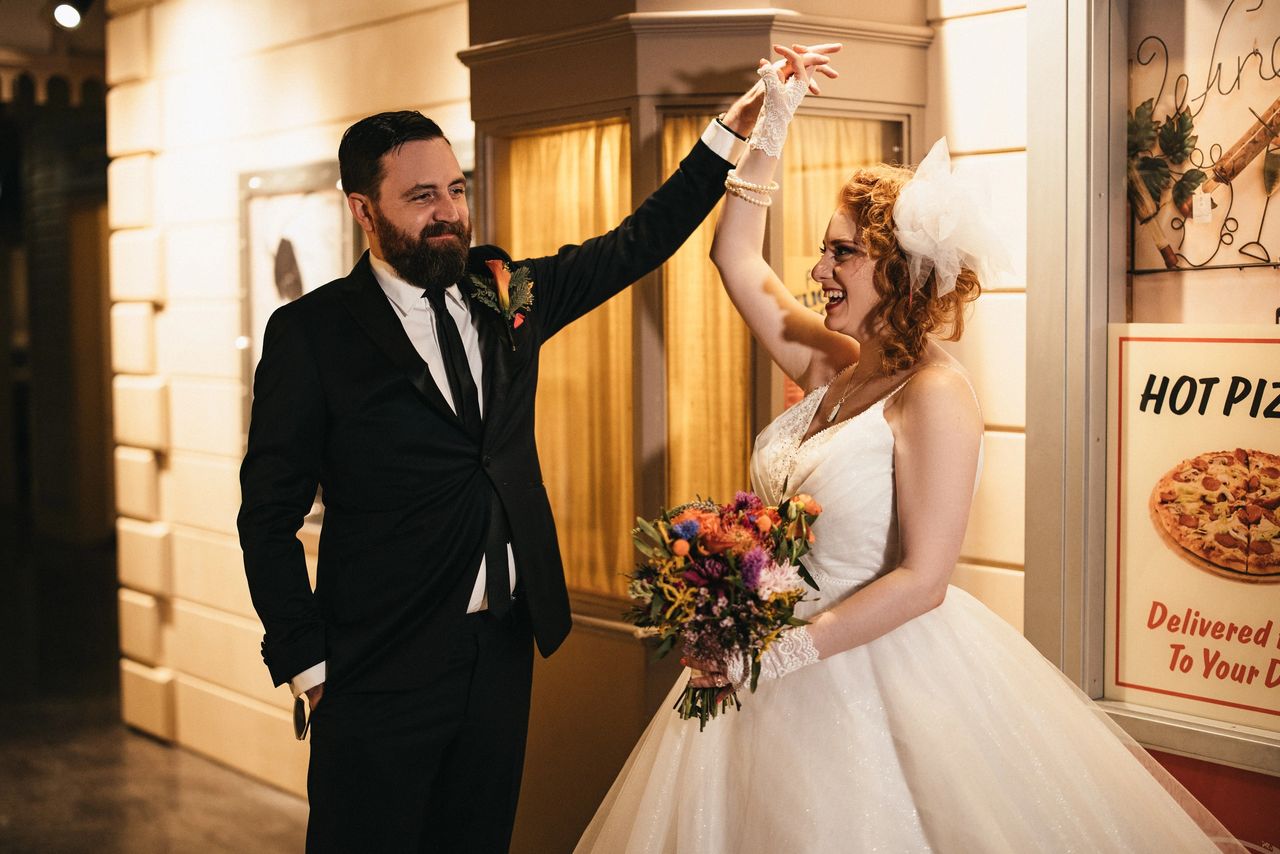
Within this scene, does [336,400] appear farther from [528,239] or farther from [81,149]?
[81,149]

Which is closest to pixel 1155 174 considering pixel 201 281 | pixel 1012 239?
pixel 1012 239

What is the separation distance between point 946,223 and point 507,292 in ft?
3.23

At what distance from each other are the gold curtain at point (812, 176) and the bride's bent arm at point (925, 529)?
2.81 feet

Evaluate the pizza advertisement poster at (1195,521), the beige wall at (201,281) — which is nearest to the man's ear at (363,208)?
the pizza advertisement poster at (1195,521)

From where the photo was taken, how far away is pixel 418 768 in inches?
107

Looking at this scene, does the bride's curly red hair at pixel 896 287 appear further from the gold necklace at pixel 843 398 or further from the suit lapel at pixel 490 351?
the suit lapel at pixel 490 351

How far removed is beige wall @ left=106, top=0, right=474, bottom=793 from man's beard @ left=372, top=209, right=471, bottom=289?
6.71 feet

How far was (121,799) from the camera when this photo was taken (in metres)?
5.06

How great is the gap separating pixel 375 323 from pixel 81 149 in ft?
33.6

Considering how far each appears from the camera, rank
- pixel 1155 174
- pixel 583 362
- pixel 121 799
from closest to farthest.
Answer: pixel 1155 174
pixel 583 362
pixel 121 799

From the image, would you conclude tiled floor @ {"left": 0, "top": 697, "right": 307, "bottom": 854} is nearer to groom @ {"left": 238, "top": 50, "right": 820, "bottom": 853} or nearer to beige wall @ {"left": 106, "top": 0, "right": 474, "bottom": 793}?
beige wall @ {"left": 106, "top": 0, "right": 474, "bottom": 793}

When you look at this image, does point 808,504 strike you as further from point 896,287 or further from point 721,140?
point 721,140

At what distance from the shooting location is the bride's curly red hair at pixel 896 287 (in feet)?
8.43

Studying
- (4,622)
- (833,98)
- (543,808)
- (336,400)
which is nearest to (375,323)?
(336,400)
